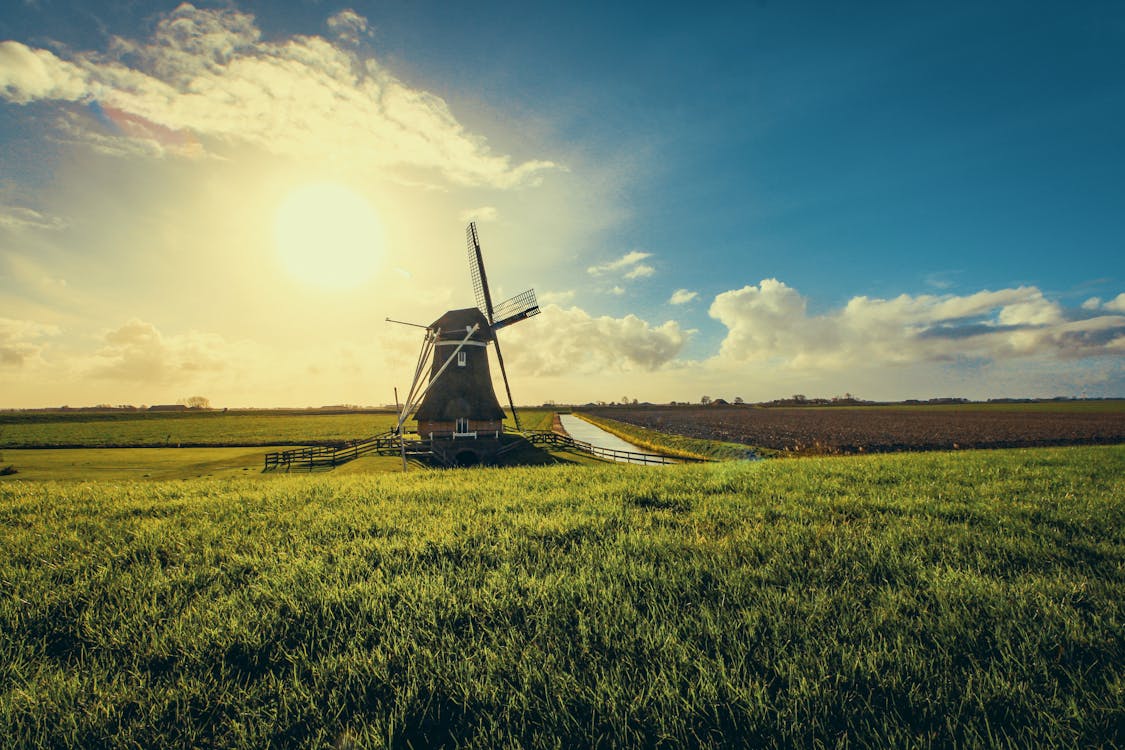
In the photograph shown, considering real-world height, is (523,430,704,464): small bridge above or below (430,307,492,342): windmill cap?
below

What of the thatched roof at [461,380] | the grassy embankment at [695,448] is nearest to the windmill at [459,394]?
the thatched roof at [461,380]

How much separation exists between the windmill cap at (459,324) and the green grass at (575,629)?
948 inches

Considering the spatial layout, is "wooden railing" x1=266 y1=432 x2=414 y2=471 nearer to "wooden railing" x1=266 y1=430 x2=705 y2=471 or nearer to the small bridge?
"wooden railing" x1=266 y1=430 x2=705 y2=471

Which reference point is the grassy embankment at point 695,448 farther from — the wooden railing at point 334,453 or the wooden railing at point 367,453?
the wooden railing at point 334,453

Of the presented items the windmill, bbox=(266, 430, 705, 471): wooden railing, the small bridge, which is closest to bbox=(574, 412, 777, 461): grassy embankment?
the small bridge

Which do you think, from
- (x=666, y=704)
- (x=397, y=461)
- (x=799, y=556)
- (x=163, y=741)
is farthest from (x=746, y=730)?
(x=397, y=461)

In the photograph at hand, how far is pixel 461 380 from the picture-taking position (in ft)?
96.8

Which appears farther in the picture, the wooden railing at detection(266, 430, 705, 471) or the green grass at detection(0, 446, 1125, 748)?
the wooden railing at detection(266, 430, 705, 471)

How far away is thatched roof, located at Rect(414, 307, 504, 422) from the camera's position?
28781 millimetres

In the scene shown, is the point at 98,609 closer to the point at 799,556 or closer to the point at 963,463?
the point at 799,556

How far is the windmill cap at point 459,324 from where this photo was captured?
30.0 meters

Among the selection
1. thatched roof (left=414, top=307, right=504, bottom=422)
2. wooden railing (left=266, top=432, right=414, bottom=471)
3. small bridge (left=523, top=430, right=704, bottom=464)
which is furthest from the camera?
small bridge (left=523, top=430, right=704, bottom=464)

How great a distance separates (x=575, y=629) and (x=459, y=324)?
2903 centimetres

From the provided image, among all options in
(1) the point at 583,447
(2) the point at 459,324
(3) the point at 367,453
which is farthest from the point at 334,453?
(1) the point at 583,447
